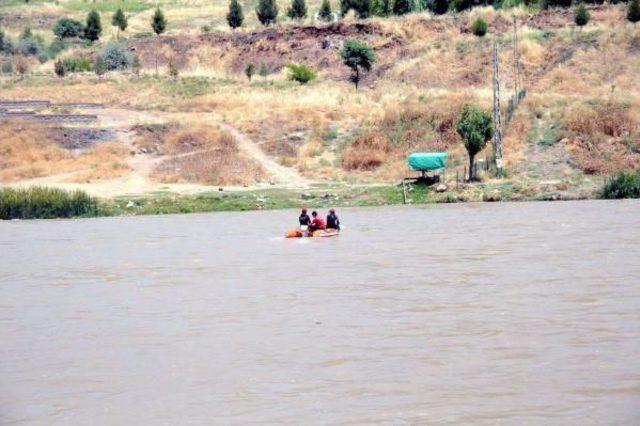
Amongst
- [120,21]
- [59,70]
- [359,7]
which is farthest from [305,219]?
[120,21]

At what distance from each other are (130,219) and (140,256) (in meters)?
12.0

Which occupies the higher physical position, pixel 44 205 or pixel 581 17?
pixel 581 17

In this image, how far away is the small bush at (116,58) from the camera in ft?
261

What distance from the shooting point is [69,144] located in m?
54.8

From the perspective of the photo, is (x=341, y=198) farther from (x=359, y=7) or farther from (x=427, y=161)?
(x=359, y=7)

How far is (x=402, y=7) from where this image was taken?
87438 millimetres

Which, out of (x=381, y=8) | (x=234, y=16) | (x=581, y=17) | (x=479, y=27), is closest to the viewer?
(x=581, y=17)

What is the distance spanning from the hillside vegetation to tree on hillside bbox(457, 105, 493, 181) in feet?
4.83

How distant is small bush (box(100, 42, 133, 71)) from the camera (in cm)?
7957

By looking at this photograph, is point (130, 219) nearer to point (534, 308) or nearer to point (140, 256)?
point (140, 256)

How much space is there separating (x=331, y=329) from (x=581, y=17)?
2283 inches

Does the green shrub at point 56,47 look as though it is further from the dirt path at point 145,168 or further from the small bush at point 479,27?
the small bush at point 479,27

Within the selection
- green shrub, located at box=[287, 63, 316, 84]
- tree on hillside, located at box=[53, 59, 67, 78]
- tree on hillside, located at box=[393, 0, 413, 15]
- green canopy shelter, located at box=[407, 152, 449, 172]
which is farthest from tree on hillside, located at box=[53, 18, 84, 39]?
green canopy shelter, located at box=[407, 152, 449, 172]

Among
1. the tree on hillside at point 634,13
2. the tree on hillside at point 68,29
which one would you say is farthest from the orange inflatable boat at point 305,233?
the tree on hillside at point 68,29
